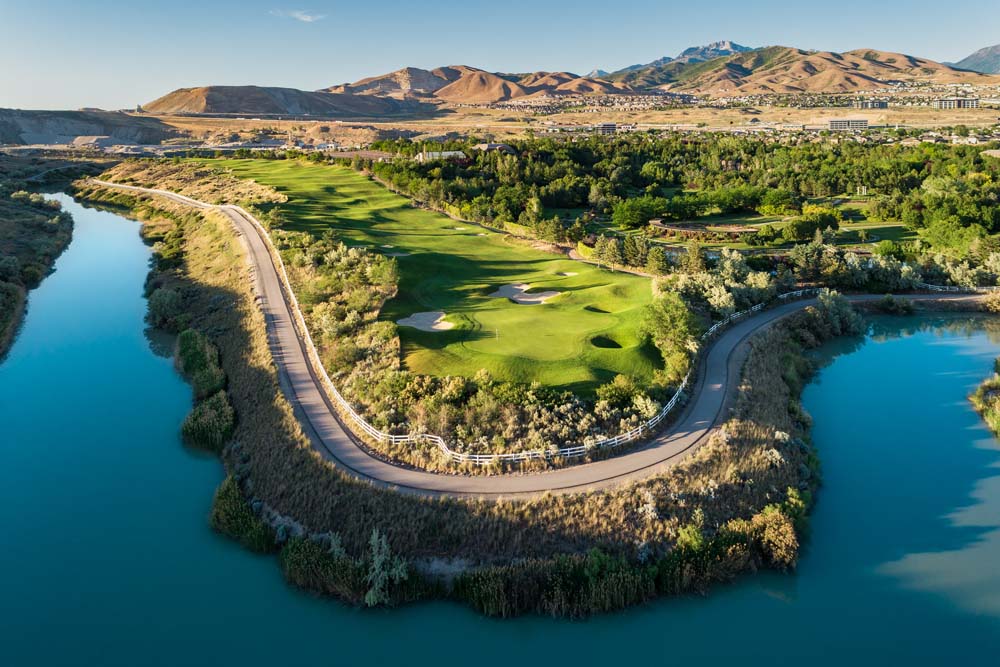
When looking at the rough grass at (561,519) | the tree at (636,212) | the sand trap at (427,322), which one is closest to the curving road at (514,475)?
the rough grass at (561,519)

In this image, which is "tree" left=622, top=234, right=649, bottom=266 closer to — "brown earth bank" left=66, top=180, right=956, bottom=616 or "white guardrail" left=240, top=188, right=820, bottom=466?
"white guardrail" left=240, top=188, right=820, bottom=466

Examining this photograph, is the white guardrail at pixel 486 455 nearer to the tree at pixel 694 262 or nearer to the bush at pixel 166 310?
the tree at pixel 694 262

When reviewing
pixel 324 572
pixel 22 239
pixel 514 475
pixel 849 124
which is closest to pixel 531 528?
pixel 514 475

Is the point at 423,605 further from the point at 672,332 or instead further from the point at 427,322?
the point at 427,322

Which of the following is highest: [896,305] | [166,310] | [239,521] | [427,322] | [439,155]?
[439,155]

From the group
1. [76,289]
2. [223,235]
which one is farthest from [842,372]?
[76,289]

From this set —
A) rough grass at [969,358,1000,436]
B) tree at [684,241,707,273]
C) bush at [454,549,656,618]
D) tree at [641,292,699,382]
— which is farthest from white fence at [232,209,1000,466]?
rough grass at [969,358,1000,436]
